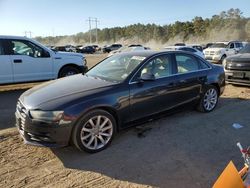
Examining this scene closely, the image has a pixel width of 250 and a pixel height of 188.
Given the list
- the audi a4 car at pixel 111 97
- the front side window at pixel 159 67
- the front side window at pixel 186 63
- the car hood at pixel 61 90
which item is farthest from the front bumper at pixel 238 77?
the car hood at pixel 61 90

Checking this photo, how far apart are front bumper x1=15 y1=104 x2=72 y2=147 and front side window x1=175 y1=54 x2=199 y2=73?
9.02ft

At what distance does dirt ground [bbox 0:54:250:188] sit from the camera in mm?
3787

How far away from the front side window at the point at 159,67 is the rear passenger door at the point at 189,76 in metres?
0.24

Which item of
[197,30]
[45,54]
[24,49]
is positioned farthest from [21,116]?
[197,30]

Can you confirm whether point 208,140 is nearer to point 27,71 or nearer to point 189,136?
point 189,136

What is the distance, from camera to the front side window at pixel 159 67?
538 cm

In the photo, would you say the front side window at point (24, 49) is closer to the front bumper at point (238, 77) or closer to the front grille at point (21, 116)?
the front grille at point (21, 116)

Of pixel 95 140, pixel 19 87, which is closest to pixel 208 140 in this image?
pixel 95 140

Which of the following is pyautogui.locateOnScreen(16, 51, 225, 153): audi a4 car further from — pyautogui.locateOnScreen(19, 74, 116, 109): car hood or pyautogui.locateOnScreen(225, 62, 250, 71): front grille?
pyautogui.locateOnScreen(225, 62, 250, 71): front grille

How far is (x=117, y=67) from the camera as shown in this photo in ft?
18.4

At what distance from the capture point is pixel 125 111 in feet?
15.9

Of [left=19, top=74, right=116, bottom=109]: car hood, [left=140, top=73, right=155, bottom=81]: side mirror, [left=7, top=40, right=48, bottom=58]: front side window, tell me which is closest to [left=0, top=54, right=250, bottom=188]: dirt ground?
[left=19, top=74, right=116, bottom=109]: car hood

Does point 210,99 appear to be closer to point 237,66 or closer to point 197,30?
point 237,66

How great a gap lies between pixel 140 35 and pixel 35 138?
9039 cm
